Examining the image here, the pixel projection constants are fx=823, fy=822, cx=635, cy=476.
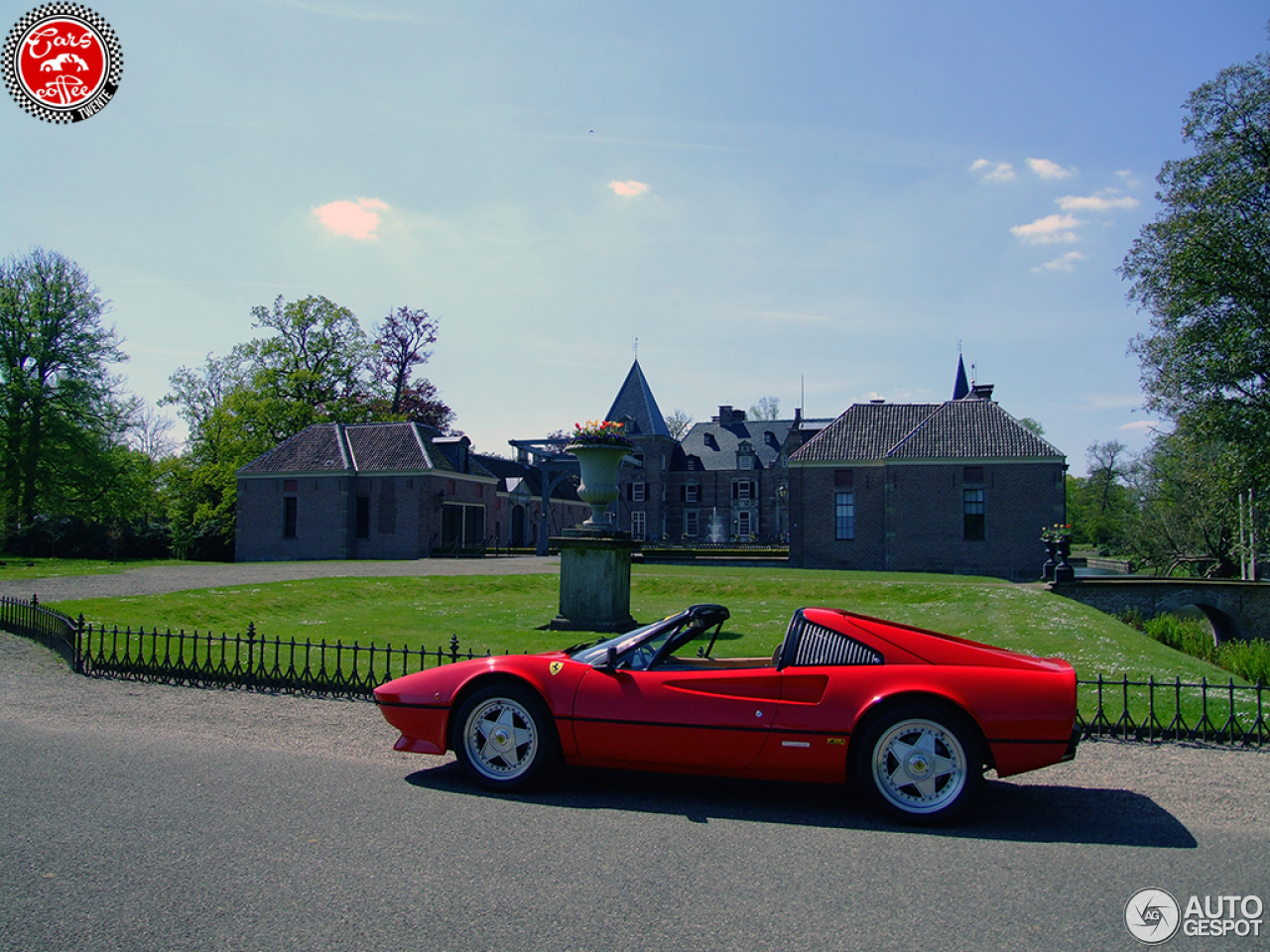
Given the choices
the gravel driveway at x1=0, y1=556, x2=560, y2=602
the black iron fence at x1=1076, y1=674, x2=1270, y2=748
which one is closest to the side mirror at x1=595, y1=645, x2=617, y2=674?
the black iron fence at x1=1076, y1=674, x2=1270, y2=748

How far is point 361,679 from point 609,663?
498cm

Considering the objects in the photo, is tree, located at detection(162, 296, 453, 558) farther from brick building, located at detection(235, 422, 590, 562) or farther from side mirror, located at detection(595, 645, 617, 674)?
side mirror, located at detection(595, 645, 617, 674)

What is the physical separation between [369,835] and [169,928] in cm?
127

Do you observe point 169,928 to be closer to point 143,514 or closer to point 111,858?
point 111,858

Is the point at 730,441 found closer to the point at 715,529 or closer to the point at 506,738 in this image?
the point at 715,529

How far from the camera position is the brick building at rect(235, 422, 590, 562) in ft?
132

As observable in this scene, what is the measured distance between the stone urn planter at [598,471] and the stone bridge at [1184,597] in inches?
603

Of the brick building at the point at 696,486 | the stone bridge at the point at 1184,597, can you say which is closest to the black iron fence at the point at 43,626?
the stone bridge at the point at 1184,597

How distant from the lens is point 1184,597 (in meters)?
24.2

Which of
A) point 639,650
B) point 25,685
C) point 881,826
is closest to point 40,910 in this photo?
point 639,650

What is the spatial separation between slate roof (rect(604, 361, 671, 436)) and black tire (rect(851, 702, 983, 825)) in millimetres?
61086

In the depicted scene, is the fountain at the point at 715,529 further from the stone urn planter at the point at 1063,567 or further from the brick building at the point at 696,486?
the stone urn planter at the point at 1063,567

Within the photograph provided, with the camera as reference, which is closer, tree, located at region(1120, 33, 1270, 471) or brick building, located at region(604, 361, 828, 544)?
tree, located at region(1120, 33, 1270, 471)

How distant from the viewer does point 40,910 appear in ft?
12.0
